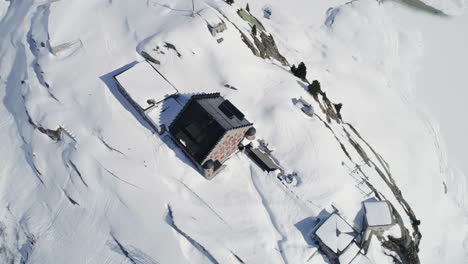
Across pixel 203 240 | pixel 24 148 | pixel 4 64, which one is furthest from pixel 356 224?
pixel 4 64

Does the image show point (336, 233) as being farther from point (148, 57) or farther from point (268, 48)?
point (148, 57)

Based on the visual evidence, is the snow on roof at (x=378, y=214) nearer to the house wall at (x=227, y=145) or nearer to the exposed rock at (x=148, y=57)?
the house wall at (x=227, y=145)

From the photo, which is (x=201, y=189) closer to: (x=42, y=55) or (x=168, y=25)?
(x=168, y=25)

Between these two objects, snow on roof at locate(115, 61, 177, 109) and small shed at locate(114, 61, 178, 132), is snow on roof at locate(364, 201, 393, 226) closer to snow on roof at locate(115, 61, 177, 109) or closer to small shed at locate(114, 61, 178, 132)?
small shed at locate(114, 61, 178, 132)

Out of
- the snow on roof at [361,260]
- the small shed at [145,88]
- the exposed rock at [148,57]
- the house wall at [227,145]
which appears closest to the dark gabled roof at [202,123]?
the house wall at [227,145]

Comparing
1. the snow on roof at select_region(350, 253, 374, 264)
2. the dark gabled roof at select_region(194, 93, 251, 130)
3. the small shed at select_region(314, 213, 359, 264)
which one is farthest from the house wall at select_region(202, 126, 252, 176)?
the snow on roof at select_region(350, 253, 374, 264)

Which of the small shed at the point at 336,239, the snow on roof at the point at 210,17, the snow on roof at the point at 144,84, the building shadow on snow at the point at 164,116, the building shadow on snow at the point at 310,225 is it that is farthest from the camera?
the snow on roof at the point at 210,17

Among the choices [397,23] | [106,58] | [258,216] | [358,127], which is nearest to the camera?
[258,216]
